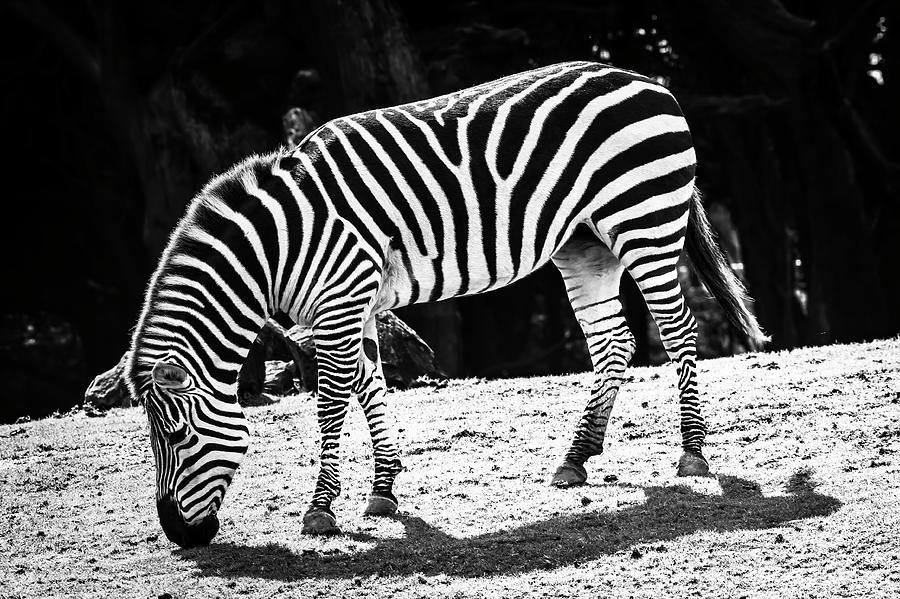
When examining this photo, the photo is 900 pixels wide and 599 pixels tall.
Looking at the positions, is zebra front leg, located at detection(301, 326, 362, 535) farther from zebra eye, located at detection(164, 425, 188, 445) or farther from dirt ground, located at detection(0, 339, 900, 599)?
zebra eye, located at detection(164, 425, 188, 445)

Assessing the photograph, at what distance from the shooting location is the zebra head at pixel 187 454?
A: 6102mm

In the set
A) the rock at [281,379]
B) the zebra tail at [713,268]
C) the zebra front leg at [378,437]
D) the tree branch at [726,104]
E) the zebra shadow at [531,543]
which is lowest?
the zebra shadow at [531,543]

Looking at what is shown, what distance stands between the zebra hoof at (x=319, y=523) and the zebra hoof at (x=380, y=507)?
1.00ft

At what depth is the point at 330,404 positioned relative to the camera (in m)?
6.60

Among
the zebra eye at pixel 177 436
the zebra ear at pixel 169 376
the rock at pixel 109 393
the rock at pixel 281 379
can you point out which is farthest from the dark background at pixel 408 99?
the zebra ear at pixel 169 376

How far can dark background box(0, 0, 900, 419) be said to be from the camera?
1617 cm

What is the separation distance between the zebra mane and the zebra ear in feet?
0.57

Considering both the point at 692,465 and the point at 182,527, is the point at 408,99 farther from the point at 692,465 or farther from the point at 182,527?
the point at 182,527

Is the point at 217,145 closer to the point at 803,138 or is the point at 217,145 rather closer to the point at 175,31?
the point at 175,31

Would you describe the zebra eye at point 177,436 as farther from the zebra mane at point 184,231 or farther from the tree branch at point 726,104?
the tree branch at point 726,104

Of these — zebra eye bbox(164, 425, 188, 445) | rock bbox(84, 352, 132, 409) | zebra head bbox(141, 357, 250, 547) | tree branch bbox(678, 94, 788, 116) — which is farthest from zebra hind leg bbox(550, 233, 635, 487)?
tree branch bbox(678, 94, 788, 116)

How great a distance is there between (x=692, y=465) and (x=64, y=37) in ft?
47.6

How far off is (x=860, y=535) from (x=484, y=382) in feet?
17.5

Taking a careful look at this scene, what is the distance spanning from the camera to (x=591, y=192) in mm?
7176
